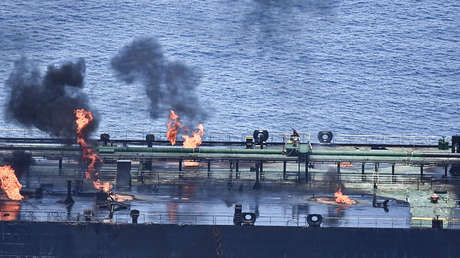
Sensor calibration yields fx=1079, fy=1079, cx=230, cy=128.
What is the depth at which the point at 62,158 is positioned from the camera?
107 m

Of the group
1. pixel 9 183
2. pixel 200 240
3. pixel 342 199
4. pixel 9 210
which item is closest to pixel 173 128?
pixel 9 183

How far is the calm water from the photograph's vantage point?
163 meters

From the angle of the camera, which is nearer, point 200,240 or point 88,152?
point 200,240

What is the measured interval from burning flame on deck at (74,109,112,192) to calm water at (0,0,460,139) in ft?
166

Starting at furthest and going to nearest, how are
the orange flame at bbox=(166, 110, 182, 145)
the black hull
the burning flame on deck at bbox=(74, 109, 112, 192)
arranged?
the orange flame at bbox=(166, 110, 182, 145) < the burning flame on deck at bbox=(74, 109, 112, 192) < the black hull

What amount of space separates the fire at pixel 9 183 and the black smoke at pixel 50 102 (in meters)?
9.57

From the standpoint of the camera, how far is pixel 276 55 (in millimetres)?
178500

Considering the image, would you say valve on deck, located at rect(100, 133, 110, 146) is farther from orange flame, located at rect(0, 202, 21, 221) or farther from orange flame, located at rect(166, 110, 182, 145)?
orange flame, located at rect(0, 202, 21, 221)

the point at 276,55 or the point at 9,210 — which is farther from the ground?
the point at 276,55

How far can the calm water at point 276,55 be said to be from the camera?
163 metres

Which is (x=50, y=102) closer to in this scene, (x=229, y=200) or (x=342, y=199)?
(x=229, y=200)

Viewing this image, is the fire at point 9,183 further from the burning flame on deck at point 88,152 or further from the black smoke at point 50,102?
the black smoke at point 50,102

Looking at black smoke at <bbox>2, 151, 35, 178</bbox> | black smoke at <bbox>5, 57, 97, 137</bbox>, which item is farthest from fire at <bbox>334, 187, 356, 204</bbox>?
black smoke at <bbox>2, 151, 35, 178</bbox>

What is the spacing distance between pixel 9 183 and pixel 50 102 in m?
12.7
